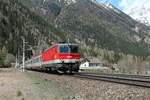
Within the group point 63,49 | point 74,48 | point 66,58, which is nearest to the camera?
point 66,58

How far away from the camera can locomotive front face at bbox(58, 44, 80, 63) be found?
2977 centimetres

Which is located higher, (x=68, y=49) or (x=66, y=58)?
(x=68, y=49)

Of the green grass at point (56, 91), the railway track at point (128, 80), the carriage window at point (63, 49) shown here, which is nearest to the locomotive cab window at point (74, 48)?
the carriage window at point (63, 49)

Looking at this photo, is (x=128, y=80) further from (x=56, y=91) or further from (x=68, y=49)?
(x=68, y=49)

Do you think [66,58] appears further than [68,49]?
No

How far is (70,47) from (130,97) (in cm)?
1933

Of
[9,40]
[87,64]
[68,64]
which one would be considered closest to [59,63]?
[68,64]

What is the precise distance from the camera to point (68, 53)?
1182 inches

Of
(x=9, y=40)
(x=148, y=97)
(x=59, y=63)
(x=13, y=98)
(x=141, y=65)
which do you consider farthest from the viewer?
(x=9, y=40)

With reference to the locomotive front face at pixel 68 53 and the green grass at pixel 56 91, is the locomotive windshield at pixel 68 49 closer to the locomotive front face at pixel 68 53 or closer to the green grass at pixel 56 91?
the locomotive front face at pixel 68 53

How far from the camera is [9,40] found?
18088 cm

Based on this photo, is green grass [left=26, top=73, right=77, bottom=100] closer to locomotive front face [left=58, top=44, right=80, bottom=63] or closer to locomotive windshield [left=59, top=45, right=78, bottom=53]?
locomotive front face [left=58, top=44, right=80, bottom=63]

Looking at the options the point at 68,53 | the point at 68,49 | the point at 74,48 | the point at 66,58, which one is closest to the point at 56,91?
the point at 66,58

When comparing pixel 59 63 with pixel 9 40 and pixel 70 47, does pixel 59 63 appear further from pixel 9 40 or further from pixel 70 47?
pixel 9 40
